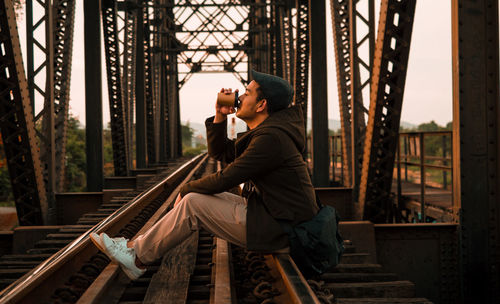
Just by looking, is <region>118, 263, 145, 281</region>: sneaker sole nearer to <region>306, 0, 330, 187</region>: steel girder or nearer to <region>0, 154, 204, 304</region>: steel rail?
<region>0, 154, 204, 304</region>: steel rail

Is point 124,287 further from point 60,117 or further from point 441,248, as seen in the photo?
point 60,117

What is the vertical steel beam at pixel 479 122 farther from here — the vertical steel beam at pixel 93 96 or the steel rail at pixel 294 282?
the vertical steel beam at pixel 93 96

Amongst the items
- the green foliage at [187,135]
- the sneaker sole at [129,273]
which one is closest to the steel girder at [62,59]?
the sneaker sole at [129,273]

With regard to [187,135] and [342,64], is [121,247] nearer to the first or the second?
[342,64]

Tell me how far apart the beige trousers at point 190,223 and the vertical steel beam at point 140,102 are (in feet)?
44.7

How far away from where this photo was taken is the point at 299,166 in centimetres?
338

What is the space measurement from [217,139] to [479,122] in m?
2.68

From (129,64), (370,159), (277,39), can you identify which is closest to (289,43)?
(277,39)

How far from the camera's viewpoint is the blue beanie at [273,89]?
11.3ft

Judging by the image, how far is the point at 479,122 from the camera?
4953 millimetres

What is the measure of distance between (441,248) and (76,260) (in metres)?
3.82

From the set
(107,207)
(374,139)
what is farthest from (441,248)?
(107,207)

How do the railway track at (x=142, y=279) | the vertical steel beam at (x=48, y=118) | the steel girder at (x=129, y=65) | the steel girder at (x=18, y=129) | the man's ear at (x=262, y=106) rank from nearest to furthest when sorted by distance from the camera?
the railway track at (x=142, y=279) → the man's ear at (x=262, y=106) → the steel girder at (x=18, y=129) → the vertical steel beam at (x=48, y=118) → the steel girder at (x=129, y=65)

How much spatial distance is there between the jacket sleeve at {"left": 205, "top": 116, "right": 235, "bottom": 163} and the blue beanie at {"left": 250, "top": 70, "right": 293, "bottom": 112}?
52 centimetres
